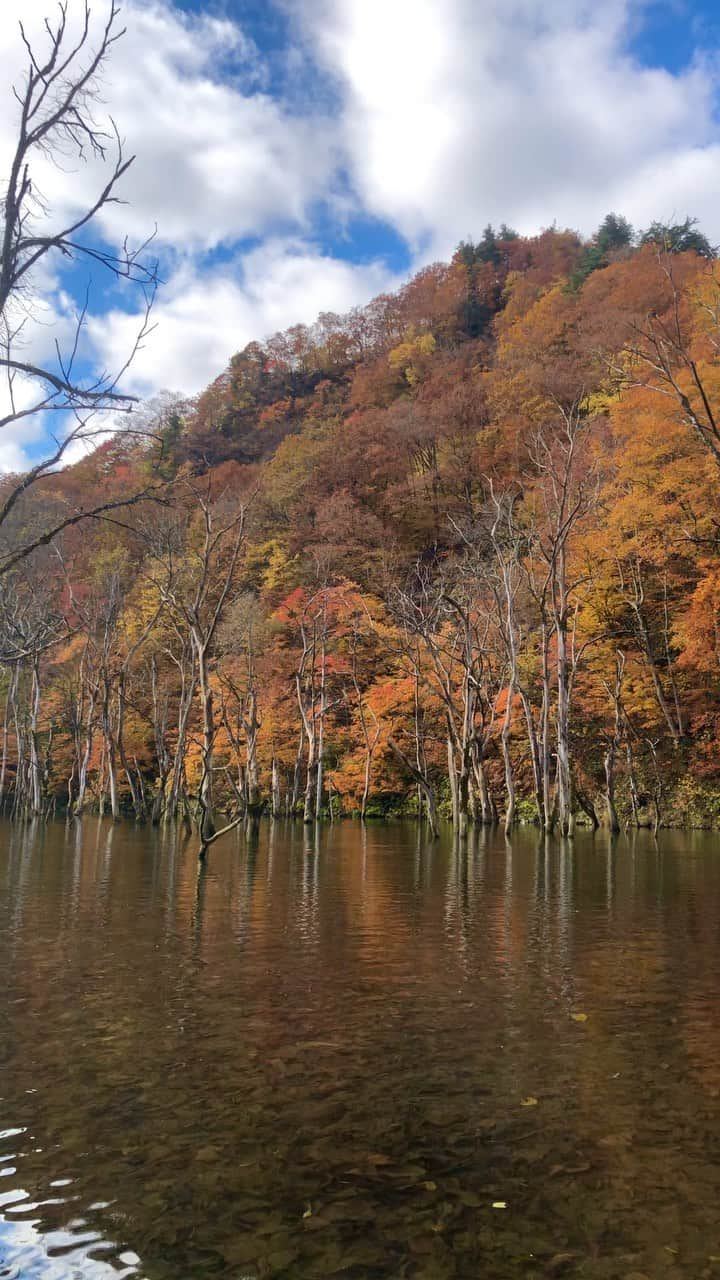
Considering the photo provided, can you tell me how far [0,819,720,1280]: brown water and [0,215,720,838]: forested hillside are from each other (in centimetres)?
442

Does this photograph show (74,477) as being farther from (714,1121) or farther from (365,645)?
(714,1121)

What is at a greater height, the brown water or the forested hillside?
the forested hillside

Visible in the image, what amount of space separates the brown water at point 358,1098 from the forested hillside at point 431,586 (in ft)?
14.5

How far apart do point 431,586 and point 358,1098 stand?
34.0 meters

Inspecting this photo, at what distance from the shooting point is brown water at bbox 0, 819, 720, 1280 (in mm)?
2785

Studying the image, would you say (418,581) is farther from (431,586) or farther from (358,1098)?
(358,1098)

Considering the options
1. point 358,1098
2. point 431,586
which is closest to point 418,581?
point 431,586

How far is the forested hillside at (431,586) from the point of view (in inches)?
997

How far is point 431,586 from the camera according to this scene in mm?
37500

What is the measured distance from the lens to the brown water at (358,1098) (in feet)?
9.14

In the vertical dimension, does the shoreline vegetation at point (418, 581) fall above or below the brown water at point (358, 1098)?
above

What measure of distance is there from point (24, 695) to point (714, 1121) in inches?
1818

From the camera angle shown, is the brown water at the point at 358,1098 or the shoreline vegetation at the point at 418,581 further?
the shoreline vegetation at the point at 418,581

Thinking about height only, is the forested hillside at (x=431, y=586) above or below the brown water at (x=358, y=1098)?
above
